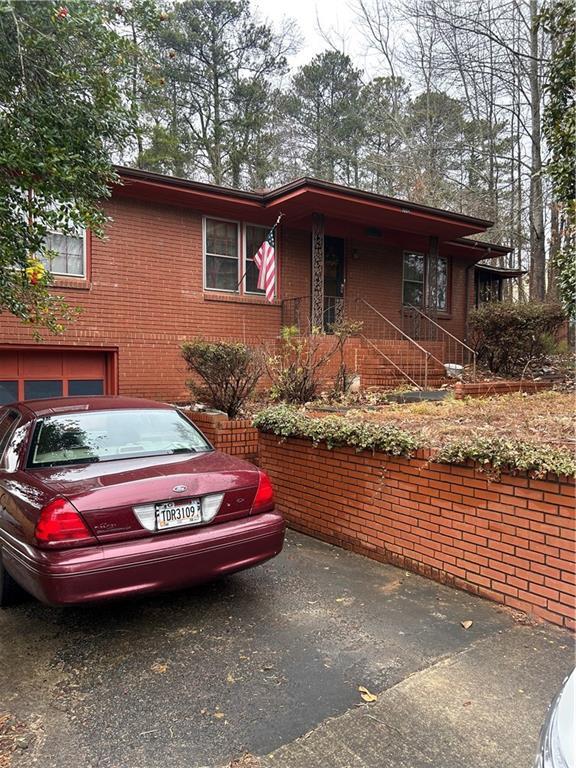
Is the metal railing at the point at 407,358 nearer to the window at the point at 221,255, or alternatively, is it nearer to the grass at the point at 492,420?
the window at the point at 221,255

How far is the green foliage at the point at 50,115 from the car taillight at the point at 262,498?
10.8ft

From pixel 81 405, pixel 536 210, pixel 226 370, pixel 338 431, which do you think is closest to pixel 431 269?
pixel 536 210

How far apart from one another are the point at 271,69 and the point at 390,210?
50.1 feet

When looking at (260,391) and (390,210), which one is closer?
(260,391)

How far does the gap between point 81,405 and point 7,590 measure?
1442 mm

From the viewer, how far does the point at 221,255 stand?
37.4ft

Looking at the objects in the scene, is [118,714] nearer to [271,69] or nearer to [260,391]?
[260,391]

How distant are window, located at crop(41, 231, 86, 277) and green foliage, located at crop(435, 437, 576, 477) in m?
8.01

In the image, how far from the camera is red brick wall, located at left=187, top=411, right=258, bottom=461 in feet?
22.7

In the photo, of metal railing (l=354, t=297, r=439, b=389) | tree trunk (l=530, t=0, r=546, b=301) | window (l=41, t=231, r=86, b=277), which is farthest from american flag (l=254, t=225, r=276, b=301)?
tree trunk (l=530, t=0, r=546, b=301)

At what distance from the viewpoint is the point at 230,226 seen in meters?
11.6

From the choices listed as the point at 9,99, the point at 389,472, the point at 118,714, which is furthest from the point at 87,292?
the point at 118,714

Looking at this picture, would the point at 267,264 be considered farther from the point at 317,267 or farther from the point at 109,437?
the point at 109,437

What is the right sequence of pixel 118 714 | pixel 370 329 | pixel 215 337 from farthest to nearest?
pixel 370 329 < pixel 215 337 < pixel 118 714
